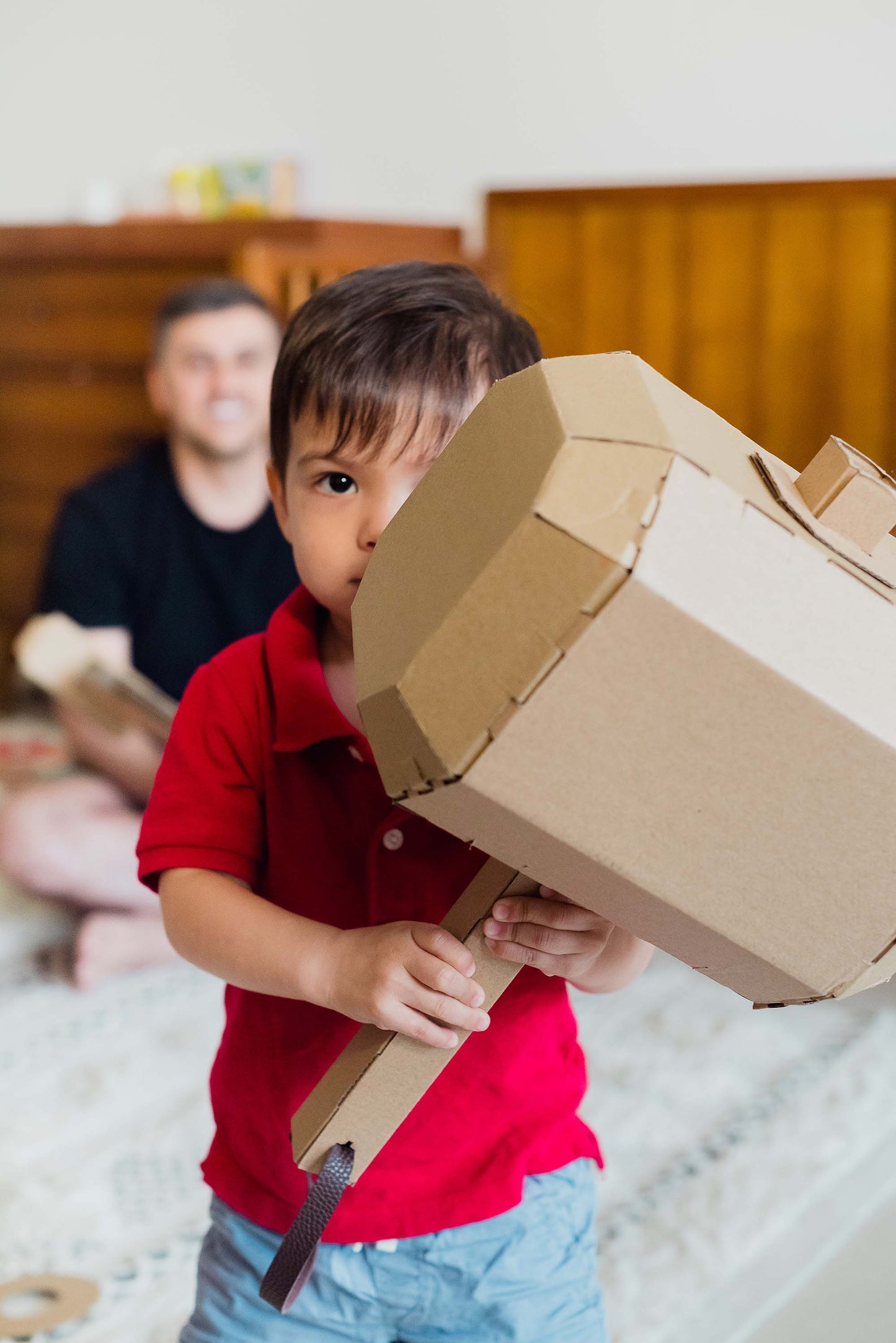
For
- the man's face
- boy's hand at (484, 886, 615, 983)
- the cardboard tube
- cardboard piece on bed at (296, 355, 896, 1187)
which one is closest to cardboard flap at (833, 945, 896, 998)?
cardboard piece on bed at (296, 355, 896, 1187)

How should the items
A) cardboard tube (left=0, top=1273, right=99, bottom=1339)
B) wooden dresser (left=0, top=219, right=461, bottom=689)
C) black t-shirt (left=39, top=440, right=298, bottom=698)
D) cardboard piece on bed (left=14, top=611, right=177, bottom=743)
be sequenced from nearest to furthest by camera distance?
cardboard tube (left=0, top=1273, right=99, bottom=1339) → cardboard piece on bed (left=14, top=611, right=177, bottom=743) → black t-shirt (left=39, top=440, right=298, bottom=698) → wooden dresser (left=0, top=219, right=461, bottom=689)

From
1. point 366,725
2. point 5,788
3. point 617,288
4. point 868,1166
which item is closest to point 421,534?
point 366,725

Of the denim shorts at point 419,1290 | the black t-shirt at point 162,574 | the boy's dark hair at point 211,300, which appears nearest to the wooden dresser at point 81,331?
the boy's dark hair at point 211,300

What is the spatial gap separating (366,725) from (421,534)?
0.25ft

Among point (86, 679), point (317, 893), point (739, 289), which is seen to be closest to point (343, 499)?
point (317, 893)

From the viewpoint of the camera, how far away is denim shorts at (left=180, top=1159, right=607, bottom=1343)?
71cm

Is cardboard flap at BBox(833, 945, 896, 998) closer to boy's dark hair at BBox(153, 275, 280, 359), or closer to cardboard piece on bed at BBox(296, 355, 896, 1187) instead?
cardboard piece on bed at BBox(296, 355, 896, 1187)

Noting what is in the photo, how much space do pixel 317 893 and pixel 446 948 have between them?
0.48 feet

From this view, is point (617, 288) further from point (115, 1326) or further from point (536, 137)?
point (115, 1326)

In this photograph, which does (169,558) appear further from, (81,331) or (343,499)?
(343,499)

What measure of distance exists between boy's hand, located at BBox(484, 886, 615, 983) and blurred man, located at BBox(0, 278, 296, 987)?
1317mm

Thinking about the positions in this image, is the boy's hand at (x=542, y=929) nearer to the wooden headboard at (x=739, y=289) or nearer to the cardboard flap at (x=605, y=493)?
the cardboard flap at (x=605, y=493)

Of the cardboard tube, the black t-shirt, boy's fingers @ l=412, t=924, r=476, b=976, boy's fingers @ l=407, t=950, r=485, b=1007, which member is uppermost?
boy's fingers @ l=412, t=924, r=476, b=976

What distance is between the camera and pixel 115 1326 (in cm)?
113
